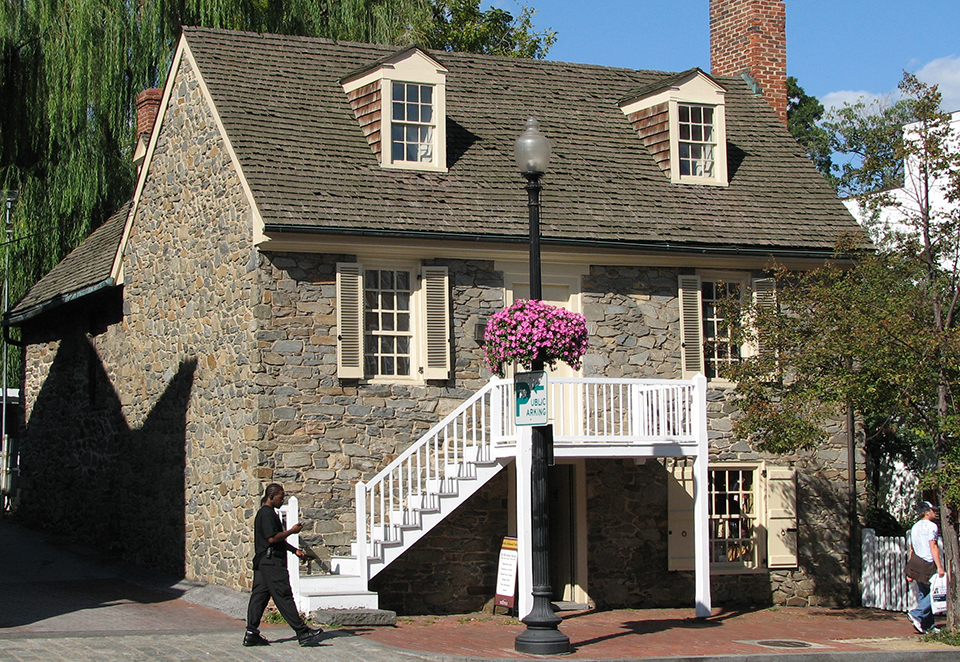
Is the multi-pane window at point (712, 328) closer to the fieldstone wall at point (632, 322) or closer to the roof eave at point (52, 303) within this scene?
the fieldstone wall at point (632, 322)

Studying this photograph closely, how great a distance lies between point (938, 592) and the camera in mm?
14367

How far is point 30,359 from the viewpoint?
23844mm

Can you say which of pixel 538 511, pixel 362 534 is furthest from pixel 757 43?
pixel 538 511

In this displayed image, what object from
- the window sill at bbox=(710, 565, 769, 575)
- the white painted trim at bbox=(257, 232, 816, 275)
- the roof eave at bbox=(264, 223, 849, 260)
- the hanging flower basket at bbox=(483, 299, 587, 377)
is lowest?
the window sill at bbox=(710, 565, 769, 575)

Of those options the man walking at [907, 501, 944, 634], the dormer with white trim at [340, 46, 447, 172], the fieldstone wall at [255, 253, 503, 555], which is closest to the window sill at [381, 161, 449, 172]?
the dormer with white trim at [340, 46, 447, 172]

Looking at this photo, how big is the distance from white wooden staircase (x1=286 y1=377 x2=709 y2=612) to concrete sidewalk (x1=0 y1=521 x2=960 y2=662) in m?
0.76

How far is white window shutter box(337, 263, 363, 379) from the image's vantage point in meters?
15.7

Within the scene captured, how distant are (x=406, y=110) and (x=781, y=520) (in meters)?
7.65

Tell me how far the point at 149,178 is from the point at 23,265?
553cm

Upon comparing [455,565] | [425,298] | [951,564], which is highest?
[425,298]

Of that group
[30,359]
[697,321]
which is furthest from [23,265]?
[697,321]

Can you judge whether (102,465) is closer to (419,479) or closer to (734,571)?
(419,479)

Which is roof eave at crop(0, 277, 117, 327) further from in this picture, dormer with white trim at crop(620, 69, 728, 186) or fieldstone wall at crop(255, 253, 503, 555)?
dormer with white trim at crop(620, 69, 728, 186)

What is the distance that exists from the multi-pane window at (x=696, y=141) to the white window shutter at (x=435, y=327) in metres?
4.74
